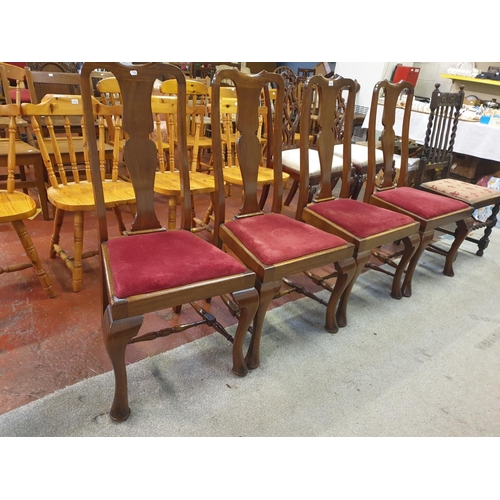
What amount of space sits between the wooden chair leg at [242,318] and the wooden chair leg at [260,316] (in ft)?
0.13

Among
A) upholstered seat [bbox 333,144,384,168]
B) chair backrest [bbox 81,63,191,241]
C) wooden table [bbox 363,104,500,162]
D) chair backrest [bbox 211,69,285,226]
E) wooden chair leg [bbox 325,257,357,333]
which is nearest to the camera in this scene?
chair backrest [bbox 81,63,191,241]

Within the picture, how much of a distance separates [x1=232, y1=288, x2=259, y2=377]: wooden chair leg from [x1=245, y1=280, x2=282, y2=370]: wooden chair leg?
40 millimetres

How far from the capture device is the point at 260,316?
4.79 feet

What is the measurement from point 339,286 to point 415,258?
720 mm

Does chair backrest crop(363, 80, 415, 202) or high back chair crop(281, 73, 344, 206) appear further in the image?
high back chair crop(281, 73, 344, 206)

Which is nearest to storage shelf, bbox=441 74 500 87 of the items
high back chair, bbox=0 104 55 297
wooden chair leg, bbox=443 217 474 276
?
wooden chair leg, bbox=443 217 474 276

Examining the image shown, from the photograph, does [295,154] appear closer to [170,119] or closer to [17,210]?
[170,119]

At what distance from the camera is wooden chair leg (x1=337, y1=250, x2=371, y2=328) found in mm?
1726

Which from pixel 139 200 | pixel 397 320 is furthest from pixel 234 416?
pixel 397 320

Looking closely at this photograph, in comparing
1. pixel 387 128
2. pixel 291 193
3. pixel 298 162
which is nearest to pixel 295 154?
pixel 298 162

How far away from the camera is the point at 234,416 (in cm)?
134

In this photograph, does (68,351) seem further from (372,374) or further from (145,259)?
(372,374)

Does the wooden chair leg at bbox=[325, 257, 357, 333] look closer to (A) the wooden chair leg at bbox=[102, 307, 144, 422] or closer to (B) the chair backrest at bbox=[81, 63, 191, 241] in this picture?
(B) the chair backrest at bbox=[81, 63, 191, 241]

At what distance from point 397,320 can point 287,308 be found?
0.62 meters
